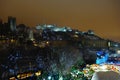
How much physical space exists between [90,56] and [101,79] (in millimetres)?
13409

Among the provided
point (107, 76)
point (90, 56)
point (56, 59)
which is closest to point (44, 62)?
point (56, 59)

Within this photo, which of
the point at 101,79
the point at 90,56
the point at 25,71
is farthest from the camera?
the point at 90,56

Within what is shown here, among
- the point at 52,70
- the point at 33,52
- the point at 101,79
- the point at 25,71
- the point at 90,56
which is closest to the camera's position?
the point at 101,79

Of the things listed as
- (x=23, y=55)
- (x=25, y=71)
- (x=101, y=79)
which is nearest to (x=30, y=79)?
(x=25, y=71)

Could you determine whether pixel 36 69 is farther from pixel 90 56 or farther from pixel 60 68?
pixel 90 56

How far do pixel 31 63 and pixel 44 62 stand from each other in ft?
2.44

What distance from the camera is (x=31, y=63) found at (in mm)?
11125

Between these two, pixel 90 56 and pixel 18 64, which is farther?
pixel 90 56

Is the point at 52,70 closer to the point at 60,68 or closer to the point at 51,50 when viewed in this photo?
the point at 60,68

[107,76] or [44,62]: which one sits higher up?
[107,76]

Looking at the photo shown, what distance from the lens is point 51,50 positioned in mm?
11297

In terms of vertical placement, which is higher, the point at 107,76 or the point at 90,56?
the point at 107,76

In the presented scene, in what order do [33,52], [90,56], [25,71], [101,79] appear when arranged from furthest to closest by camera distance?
1. [90,56]
2. [33,52]
3. [25,71]
4. [101,79]

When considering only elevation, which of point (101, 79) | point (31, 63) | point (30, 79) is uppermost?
point (101, 79)
